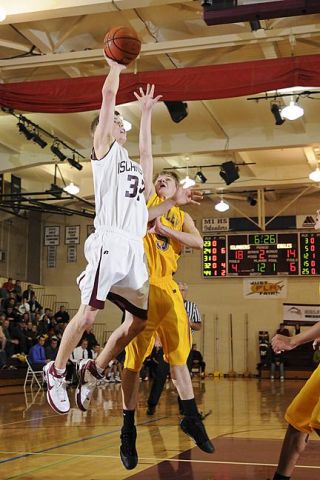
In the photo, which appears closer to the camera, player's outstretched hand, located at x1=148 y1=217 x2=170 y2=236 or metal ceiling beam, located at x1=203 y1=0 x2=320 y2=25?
player's outstretched hand, located at x1=148 y1=217 x2=170 y2=236

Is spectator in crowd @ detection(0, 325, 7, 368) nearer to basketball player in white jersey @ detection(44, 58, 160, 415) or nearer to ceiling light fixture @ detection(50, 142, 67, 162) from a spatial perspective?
ceiling light fixture @ detection(50, 142, 67, 162)

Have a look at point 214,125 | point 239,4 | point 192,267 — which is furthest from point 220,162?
point 239,4

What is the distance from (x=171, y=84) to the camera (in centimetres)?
985

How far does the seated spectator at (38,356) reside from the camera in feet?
49.8

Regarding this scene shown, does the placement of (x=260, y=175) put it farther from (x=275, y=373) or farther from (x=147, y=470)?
(x=147, y=470)

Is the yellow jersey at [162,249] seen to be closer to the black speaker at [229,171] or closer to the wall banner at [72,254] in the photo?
the black speaker at [229,171]

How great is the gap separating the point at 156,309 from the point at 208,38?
260 inches

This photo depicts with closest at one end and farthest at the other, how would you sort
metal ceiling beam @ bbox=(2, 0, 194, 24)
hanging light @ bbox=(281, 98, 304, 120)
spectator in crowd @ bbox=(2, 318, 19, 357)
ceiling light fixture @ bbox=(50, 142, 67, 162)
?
metal ceiling beam @ bbox=(2, 0, 194, 24), hanging light @ bbox=(281, 98, 304, 120), ceiling light fixture @ bbox=(50, 142, 67, 162), spectator in crowd @ bbox=(2, 318, 19, 357)

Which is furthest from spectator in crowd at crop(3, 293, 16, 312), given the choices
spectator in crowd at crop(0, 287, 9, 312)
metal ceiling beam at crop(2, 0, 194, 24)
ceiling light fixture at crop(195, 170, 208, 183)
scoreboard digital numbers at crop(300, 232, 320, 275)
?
metal ceiling beam at crop(2, 0, 194, 24)

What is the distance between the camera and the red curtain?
9.30 metres

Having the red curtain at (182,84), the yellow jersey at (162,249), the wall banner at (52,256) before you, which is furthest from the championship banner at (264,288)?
the yellow jersey at (162,249)

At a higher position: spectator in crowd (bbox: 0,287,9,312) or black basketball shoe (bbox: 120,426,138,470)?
spectator in crowd (bbox: 0,287,9,312)

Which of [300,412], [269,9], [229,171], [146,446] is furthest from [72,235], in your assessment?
[300,412]

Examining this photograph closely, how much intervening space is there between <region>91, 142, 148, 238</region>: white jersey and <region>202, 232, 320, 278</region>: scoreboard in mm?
17763
